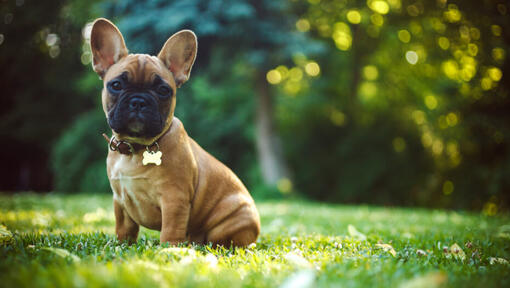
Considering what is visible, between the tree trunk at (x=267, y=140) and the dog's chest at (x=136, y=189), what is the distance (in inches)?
409

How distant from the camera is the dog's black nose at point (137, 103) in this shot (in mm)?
2645

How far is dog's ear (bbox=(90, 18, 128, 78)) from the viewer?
293 centimetres

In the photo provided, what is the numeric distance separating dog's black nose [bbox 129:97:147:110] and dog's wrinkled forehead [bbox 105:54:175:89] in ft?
0.56

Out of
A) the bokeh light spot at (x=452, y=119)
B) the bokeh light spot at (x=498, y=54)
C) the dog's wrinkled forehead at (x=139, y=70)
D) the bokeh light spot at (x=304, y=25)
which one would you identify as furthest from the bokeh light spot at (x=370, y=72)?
the dog's wrinkled forehead at (x=139, y=70)

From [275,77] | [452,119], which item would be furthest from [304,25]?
[452,119]

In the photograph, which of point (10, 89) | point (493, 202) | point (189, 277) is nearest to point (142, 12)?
point (189, 277)

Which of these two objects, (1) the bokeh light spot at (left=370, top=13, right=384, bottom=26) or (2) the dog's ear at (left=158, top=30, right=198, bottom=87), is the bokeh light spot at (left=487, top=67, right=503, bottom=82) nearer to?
(1) the bokeh light spot at (left=370, top=13, right=384, bottom=26)

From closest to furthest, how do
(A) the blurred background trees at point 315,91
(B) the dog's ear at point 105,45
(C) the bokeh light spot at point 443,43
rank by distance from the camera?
(B) the dog's ear at point 105,45
(A) the blurred background trees at point 315,91
(C) the bokeh light spot at point 443,43

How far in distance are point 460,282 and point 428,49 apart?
13032 millimetres

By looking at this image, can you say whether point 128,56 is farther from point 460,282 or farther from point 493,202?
point 493,202

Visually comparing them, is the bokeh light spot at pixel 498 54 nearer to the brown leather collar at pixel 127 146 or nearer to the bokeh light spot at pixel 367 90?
the bokeh light spot at pixel 367 90

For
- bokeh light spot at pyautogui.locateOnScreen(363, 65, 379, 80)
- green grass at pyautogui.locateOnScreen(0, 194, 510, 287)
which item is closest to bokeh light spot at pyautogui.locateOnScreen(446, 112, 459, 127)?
bokeh light spot at pyautogui.locateOnScreen(363, 65, 379, 80)

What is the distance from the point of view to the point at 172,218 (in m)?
2.73

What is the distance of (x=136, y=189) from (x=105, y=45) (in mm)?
1229
